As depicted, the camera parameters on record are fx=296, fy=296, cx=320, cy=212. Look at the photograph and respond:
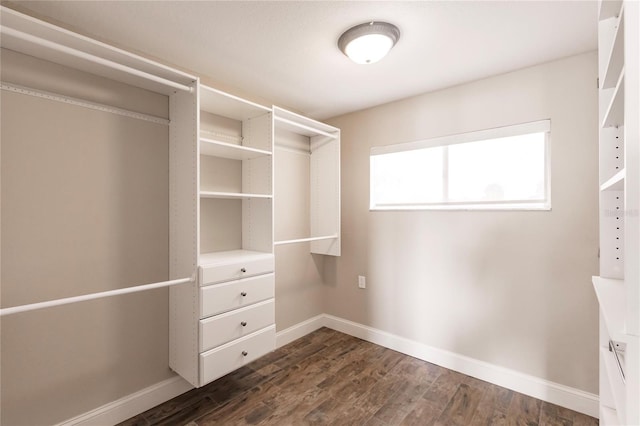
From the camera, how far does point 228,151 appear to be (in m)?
2.23

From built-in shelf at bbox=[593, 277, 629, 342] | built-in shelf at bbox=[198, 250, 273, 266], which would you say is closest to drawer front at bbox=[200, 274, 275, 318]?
built-in shelf at bbox=[198, 250, 273, 266]

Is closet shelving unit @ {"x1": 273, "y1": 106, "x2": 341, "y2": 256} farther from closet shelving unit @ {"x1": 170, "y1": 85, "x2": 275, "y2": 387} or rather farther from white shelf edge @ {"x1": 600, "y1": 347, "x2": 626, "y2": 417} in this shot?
white shelf edge @ {"x1": 600, "y1": 347, "x2": 626, "y2": 417}

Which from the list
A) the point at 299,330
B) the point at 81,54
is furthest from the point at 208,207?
the point at 299,330

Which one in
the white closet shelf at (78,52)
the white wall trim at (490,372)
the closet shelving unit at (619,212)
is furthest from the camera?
the white wall trim at (490,372)

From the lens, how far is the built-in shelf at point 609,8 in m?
1.21

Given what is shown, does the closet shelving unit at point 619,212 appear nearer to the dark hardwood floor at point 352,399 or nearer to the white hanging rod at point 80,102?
the dark hardwood floor at point 352,399

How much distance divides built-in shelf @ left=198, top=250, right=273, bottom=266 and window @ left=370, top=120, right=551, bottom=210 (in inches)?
52.3

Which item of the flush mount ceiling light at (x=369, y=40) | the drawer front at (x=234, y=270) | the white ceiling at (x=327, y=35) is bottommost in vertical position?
the drawer front at (x=234, y=270)

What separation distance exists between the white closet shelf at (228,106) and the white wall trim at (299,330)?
2.07 m

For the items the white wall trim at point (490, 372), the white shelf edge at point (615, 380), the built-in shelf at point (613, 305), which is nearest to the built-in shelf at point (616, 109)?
the built-in shelf at point (613, 305)

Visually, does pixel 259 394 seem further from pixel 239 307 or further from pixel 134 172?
pixel 134 172

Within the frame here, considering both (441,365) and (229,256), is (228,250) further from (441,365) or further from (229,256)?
(441,365)

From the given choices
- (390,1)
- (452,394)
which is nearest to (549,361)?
(452,394)

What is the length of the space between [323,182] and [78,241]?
2093 mm
